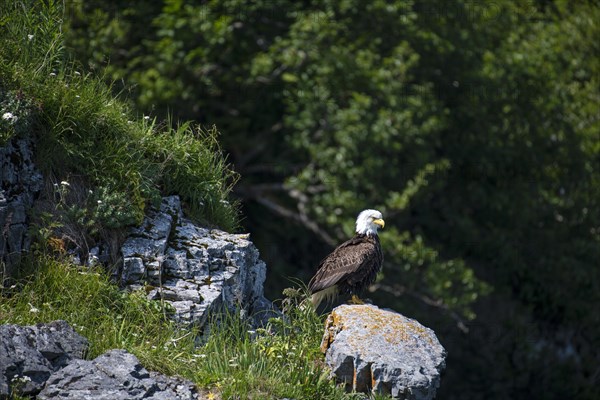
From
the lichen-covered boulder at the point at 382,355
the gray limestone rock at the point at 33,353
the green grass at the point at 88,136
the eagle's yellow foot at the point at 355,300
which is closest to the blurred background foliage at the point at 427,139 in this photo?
the eagle's yellow foot at the point at 355,300

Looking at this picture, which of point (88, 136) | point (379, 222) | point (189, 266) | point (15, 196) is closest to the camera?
point (15, 196)

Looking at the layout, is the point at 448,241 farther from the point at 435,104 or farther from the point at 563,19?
the point at 563,19

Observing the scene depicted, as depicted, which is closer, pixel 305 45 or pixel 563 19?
pixel 305 45

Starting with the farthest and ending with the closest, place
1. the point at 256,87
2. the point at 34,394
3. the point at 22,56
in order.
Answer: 1. the point at 256,87
2. the point at 22,56
3. the point at 34,394

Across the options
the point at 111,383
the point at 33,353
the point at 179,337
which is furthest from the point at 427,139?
the point at 33,353

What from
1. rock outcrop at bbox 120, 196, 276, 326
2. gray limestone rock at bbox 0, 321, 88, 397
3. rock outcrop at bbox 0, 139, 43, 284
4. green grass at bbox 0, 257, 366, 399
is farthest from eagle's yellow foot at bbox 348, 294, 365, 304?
gray limestone rock at bbox 0, 321, 88, 397

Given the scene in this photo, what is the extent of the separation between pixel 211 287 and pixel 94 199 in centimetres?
136

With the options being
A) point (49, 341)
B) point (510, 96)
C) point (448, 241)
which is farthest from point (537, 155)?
point (49, 341)

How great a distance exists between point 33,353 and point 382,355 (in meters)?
2.74

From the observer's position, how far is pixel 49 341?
7.22 m

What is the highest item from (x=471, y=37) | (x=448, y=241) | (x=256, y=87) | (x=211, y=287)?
(x=471, y=37)

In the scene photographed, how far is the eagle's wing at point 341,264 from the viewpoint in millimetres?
10320

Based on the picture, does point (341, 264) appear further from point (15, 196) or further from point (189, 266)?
point (15, 196)

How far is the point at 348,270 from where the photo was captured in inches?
407
